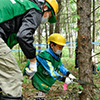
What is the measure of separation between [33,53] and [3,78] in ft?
1.64

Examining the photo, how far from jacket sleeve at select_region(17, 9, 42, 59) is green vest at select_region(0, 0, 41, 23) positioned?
86 millimetres

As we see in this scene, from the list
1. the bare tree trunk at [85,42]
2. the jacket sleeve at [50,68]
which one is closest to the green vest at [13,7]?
the bare tree trunk at [85,42]

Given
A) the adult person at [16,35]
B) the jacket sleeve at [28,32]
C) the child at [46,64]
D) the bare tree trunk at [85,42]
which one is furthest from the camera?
the child at [46,64]

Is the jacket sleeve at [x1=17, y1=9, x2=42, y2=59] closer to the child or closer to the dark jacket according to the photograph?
the dark jacket

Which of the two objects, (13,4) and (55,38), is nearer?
(13,4)

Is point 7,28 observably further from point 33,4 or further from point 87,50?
point 87,50

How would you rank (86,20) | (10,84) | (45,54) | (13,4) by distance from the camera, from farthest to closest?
1. (45,54)
2. (86,20)
3. (13,4)
4. (10,84)

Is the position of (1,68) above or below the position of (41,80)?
above

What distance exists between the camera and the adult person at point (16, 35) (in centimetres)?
166

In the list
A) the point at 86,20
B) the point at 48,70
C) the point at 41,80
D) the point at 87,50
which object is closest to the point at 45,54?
the point at 48,70

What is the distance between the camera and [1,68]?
1.67m

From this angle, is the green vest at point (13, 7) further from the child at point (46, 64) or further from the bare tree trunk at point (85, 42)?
the child at point (46, 64)

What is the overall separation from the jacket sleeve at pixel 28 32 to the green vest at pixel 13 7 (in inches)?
3.4

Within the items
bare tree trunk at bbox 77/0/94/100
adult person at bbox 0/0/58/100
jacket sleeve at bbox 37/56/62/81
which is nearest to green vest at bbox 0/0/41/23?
adult person at bbox 0/0/58/100
